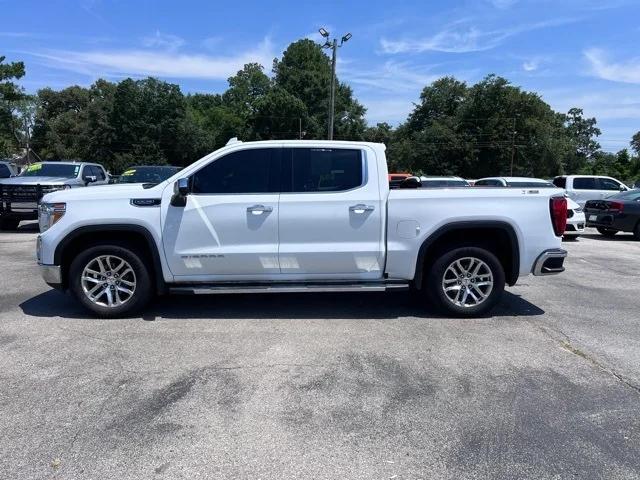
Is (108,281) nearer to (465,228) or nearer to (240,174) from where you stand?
(240,174)

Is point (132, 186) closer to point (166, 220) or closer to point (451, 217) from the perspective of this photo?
point (166, 220)

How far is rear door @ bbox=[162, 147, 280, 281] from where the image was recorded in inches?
231

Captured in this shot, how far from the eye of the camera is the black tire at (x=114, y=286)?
5930 mm

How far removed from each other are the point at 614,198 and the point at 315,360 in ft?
46.7

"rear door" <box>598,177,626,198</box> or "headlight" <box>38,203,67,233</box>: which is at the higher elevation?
"rear door" <box>598,177,626,198</box>

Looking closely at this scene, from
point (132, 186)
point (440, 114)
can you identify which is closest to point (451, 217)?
point (132, 186)

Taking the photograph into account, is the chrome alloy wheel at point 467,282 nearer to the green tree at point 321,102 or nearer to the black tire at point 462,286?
the black tire at point 462,286

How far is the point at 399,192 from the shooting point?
601cm

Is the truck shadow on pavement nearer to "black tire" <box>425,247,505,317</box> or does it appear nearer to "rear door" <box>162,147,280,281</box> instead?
"black tire" <box>425,247,505,317</box>

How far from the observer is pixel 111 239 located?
6047 mm

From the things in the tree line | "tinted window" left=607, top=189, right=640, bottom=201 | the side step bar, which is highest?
the tree line

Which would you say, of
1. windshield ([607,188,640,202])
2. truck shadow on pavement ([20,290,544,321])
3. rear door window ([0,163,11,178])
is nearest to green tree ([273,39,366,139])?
rear door window ([0,163,11,178])

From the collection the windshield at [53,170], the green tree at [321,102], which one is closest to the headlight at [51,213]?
the windshield at [53,170]

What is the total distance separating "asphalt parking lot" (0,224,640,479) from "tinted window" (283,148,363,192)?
1514 millimetres
